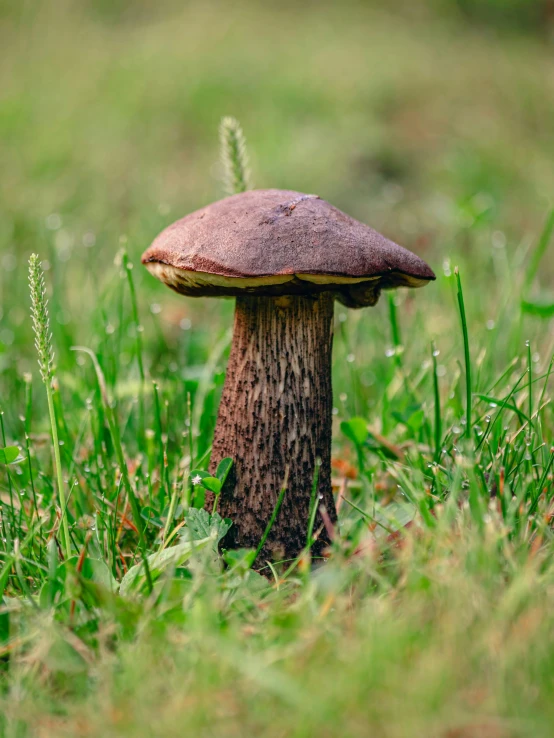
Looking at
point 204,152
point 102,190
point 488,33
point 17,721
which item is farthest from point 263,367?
point 488,33

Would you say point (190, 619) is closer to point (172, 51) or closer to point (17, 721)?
point (17, 721)

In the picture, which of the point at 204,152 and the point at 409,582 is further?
the point at 204,152

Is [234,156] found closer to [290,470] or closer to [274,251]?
[274,251]

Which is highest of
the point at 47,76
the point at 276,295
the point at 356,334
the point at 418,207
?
the point at 47,76

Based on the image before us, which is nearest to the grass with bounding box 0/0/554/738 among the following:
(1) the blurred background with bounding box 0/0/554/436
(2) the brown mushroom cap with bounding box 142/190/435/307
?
(1) the blurred background with bounding box 0/0/554/436

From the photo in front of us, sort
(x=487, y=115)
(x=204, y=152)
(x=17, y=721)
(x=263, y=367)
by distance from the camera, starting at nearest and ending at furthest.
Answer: (x=17, y=721) < (x=263, y=367) < (x=204, y=152) < (x=487, y=115)

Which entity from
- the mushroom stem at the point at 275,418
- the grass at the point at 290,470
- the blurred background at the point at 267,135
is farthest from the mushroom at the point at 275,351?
the blurred background at the point at 267,135

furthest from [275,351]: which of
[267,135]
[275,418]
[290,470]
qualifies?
[267,135]
